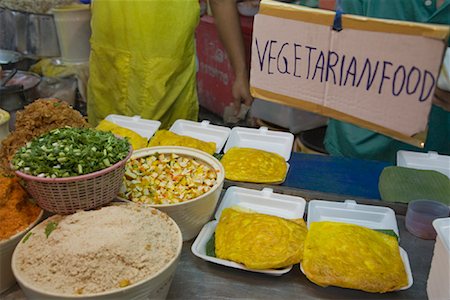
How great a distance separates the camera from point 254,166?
1.66 meters

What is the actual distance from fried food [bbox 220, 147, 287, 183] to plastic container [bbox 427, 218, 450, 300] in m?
0.66

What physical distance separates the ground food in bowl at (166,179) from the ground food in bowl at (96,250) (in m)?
0.14

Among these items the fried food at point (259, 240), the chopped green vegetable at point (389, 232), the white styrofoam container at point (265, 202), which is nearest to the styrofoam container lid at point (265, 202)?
the white styrofoam container at point (265, 202)

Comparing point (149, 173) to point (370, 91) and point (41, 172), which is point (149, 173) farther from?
point (370, 91)

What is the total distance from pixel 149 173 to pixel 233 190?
302mm

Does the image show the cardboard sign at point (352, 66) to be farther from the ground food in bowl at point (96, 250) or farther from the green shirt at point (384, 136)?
the green shirt at point (384, 136)

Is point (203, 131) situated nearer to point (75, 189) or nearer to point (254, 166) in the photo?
point (254, 166)

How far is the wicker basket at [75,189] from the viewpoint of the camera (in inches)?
40.3

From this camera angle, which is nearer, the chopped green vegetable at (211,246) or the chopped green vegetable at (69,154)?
the chopped green vegetable at (69,154)

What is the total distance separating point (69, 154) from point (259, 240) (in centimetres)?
54

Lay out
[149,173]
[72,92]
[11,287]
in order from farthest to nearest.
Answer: [72,92] < [149,173] < [11,287]

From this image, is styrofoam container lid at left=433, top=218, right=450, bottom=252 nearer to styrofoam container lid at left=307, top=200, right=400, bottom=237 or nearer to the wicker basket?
styrofoam container lid at left=307, top=200, right=400, bottom=237

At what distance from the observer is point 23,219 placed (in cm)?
111

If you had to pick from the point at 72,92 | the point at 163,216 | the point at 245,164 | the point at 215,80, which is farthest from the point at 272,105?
the point at 163,216
